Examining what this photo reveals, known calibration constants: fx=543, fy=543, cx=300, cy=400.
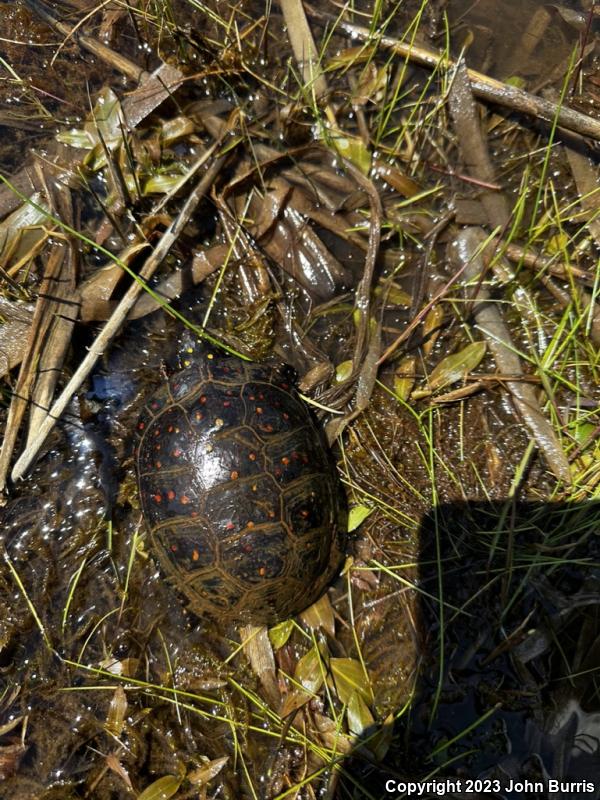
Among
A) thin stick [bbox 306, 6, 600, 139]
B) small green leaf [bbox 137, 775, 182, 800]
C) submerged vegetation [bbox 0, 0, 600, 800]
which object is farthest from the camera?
thin stick [bbox 306, 6, 600, 139]

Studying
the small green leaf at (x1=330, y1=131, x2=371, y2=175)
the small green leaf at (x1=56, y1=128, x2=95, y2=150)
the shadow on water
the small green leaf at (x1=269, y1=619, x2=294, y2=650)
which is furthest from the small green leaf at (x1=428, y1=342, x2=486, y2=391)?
the small green leaf at (x1=56, y1=128, x2=95, y2=150)

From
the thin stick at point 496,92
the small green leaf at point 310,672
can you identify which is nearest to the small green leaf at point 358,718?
the small green leaf at point 310,672

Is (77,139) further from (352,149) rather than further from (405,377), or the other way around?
(405,377)

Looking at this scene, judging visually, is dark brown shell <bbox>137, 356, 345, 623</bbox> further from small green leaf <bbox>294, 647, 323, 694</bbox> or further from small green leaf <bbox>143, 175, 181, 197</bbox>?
small green leaf <bbox>143, 175, 181, 197</bbox>

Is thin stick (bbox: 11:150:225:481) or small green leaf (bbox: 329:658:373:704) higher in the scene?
thin stick (bbox: 11:150:225:481)

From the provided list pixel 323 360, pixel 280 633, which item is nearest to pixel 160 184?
pixel 323 360

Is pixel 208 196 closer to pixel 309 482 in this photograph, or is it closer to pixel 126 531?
pixel 309 482

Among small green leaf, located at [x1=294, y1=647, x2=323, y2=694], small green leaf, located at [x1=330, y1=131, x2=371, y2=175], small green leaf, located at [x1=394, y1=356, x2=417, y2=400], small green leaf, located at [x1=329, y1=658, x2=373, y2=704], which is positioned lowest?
small green leaf, located at [x1=294, y1=647, x2=323, y2=694]
